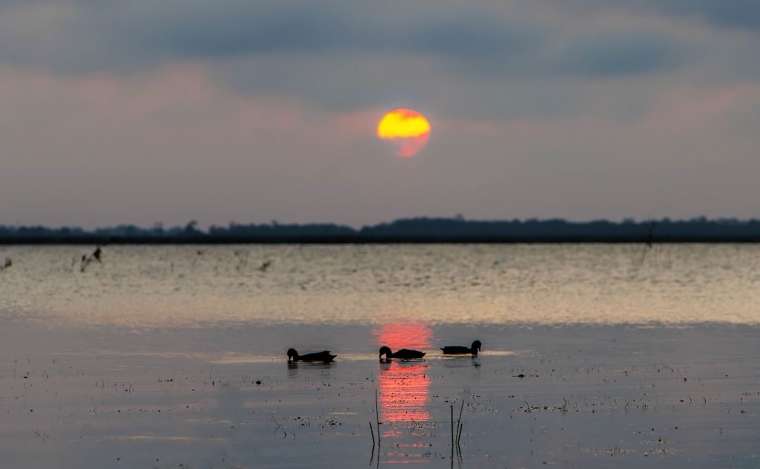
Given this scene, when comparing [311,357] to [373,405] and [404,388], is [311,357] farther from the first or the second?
[373,405]

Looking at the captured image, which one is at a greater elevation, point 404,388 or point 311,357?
point 311,357

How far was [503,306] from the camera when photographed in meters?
65.2

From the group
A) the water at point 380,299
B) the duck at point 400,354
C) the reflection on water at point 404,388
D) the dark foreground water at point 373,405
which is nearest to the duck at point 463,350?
the dark foreground water at point 373,405

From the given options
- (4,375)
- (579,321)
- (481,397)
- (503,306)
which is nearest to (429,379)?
(481,397)

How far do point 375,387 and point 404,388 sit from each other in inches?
27.1

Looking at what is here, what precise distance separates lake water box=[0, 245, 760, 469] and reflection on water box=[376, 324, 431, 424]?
88mm

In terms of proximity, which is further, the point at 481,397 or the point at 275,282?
the point at 275,282

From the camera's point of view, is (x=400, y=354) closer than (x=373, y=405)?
No

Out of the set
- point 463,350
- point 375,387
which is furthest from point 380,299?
point 375,387

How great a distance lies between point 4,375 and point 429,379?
10.3 metres

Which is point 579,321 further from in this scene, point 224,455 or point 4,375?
point 224,455

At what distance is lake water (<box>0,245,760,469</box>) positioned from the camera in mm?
22047

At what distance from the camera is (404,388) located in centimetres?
3019

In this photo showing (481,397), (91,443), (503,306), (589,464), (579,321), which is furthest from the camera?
(503,306)
